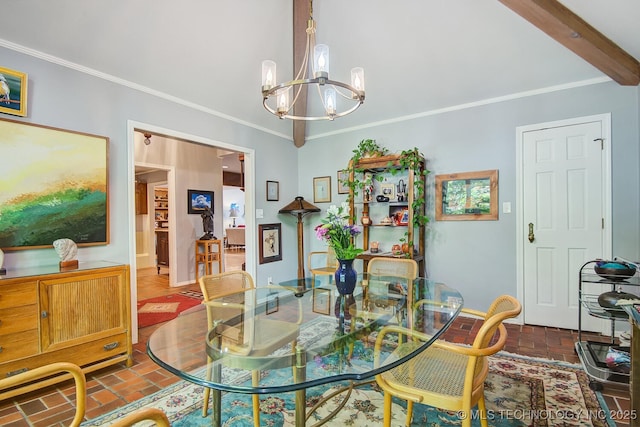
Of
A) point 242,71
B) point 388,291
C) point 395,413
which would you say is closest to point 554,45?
point 388,291

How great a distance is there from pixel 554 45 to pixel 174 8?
3.40m

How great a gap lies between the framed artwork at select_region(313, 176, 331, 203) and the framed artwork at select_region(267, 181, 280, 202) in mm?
600

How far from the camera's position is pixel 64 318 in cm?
221

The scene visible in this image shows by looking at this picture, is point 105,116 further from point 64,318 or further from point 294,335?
point 294,335

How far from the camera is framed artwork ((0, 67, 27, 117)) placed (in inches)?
89.5

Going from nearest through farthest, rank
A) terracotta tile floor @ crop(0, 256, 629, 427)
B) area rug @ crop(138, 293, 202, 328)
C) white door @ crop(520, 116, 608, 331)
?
terracotta tile floor @ crop(0, 256, 629, 427)
white door @ crop(520, 116, 608, 331)
area rug @ crop(138, 293, 202, 328)

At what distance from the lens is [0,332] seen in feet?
6.40

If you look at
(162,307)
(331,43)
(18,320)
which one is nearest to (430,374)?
(18,320)

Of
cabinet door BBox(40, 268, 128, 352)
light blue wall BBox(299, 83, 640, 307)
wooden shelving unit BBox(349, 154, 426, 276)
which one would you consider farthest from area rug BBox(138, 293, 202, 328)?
light blue wall BBox(299, 83, 640, 307)

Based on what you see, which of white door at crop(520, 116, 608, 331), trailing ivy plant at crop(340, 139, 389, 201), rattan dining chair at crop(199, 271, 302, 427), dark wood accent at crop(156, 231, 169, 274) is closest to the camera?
rattan dining chair at crop(199, 271, 302, 427)

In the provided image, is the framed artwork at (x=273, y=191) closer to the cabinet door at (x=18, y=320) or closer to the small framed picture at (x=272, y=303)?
the small framed picture at (x=272, y=303)

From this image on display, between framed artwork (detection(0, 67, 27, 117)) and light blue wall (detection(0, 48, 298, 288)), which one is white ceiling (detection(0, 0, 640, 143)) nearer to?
light blue wall (detection(0, 48, 298, 288))

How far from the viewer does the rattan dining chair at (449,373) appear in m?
1.24

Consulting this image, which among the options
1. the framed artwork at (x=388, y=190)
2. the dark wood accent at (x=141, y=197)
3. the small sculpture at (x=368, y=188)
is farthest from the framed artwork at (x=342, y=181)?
the dark wood accent at (x=141, y=197)
